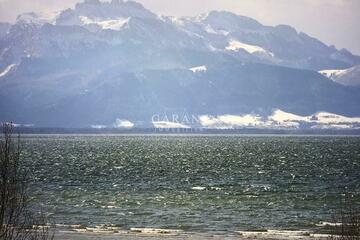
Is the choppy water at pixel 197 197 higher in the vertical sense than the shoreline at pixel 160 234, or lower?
lower

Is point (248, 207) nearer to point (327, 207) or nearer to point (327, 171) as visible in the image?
point (327, 207)

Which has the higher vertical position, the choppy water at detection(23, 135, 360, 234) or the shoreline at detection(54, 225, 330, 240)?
the shoreline at detection(54, 225, 330, 240)

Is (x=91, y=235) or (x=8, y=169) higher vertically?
(x=8, y=169)

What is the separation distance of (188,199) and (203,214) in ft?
41.6

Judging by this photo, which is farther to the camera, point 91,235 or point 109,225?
point 109,225

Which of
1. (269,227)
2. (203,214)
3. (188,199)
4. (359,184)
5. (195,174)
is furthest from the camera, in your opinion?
(195,174)

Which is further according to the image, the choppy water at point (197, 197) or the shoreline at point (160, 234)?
the choppy water at point (197, 197)

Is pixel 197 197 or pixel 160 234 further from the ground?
pixel 160 234

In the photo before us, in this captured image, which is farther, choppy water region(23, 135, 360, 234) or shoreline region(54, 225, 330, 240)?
choppy water region(23, 135, 360, 234)

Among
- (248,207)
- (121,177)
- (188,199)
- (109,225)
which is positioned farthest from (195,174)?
(109,225)

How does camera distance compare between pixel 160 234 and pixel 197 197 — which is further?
pixel 197 197

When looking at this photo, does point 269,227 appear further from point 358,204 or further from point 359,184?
point 359,184

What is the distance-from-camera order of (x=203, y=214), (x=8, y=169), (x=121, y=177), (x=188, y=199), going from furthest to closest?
(x=121, y=177), (x=188, y=199), (x=203, y=214), (x=8, y=169)

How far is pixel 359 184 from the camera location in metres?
82.9
